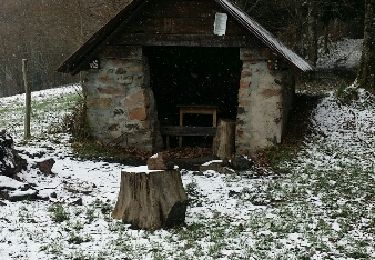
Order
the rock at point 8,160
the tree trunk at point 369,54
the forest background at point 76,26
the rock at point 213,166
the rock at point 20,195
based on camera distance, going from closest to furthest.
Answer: the rock at point 20,195
the rock at point 8,160
the rock at point 213,166
the tree trunk at point 369,54
the forest background at point 76,26

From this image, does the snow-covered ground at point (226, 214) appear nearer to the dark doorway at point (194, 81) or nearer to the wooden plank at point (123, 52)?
the wooden plank at point (123, 52)

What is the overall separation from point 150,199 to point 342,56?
20208 mm

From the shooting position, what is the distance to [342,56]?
82.3ft

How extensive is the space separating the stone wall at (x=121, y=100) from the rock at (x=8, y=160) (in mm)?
3158

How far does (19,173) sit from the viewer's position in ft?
28.6

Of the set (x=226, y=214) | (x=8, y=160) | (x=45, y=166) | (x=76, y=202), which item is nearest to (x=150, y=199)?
(x=226, y=214)

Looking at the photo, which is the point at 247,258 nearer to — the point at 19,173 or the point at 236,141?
the point at 19,173

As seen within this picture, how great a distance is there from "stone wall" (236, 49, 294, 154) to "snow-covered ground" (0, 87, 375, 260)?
896 mm

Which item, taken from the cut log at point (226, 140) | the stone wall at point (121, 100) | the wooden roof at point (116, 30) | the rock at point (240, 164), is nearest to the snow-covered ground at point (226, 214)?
the rock at point (240, 164)

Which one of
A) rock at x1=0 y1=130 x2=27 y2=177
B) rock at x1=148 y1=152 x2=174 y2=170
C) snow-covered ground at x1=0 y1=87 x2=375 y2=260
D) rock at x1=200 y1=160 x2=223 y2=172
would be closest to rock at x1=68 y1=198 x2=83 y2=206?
snow-covered ground at x1=0 y1=87 x2=375 y2=260

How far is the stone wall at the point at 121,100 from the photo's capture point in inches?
463

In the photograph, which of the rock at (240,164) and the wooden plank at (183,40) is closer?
the rock at (240,164)

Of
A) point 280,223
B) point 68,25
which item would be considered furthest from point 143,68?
point 68,25

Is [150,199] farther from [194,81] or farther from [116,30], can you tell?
[194,81]
